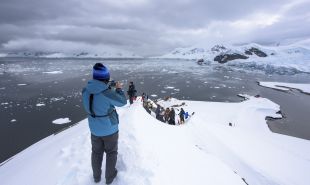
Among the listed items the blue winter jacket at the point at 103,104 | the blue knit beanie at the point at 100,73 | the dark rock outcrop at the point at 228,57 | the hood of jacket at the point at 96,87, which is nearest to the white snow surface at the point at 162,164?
the blue winter jacket at the point at 103,104

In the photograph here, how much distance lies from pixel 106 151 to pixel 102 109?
919 millimetres

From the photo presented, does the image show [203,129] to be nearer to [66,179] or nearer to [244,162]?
[244,162]

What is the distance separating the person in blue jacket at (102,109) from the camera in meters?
4.10

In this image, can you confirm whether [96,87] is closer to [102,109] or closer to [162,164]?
[102,109]

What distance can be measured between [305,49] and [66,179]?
6236 inches

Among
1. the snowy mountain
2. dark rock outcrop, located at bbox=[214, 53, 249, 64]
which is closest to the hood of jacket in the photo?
the snowy mountain

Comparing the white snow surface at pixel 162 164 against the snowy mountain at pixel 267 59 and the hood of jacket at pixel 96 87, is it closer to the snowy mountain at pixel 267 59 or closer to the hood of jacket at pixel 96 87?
the hood of jacket at pixel 96 87

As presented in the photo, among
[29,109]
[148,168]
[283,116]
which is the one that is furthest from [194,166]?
[29,109]

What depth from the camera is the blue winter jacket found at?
4.09m

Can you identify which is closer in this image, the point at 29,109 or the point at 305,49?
the point at 29,109

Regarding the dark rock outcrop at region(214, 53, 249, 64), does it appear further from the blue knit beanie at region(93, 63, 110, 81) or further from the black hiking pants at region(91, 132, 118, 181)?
the blue knit beanie at region(93, 63, 110, 81)

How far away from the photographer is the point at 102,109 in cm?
417

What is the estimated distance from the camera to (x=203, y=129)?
14422mm

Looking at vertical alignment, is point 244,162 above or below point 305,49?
below
